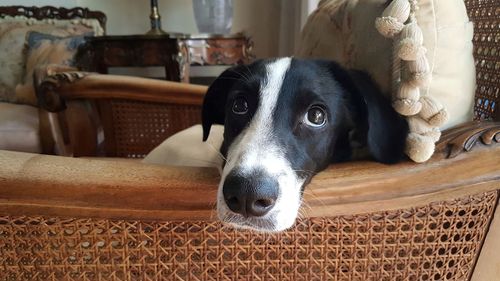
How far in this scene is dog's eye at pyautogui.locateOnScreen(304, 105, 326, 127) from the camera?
0.73 meters

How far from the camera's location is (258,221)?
22.5 inches

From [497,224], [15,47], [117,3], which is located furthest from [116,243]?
[117,3]

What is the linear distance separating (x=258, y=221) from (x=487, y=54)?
0.70m

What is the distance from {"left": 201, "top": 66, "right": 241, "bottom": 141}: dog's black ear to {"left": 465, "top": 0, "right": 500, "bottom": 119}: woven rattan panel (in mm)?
567

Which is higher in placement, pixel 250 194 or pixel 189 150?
pixel 250 194

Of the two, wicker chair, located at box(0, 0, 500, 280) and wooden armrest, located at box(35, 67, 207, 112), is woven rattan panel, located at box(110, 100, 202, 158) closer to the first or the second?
wooden armrest, located at box(35, 67, 207, 112)

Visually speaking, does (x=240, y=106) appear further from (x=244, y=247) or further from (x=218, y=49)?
(x=218, y=49)

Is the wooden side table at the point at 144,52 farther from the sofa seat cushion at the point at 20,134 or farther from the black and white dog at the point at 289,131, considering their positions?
the black and white dog at the point at 289,131

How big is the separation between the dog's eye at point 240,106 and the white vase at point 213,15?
6.10 feet

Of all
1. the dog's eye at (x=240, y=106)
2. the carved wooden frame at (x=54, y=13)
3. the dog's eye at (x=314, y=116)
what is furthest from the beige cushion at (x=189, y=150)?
the carved wooden frame at (x=54, y=13)

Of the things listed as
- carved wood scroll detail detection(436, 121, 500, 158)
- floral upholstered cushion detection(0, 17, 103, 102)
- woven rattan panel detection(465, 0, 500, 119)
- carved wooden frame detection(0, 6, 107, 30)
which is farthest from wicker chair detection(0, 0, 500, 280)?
carved wooden frame detection(0, 6, 107, 30)

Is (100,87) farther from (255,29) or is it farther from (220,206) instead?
(255,29)

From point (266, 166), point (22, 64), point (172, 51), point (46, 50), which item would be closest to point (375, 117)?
point (266, 166)

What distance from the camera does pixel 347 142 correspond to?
815mm
